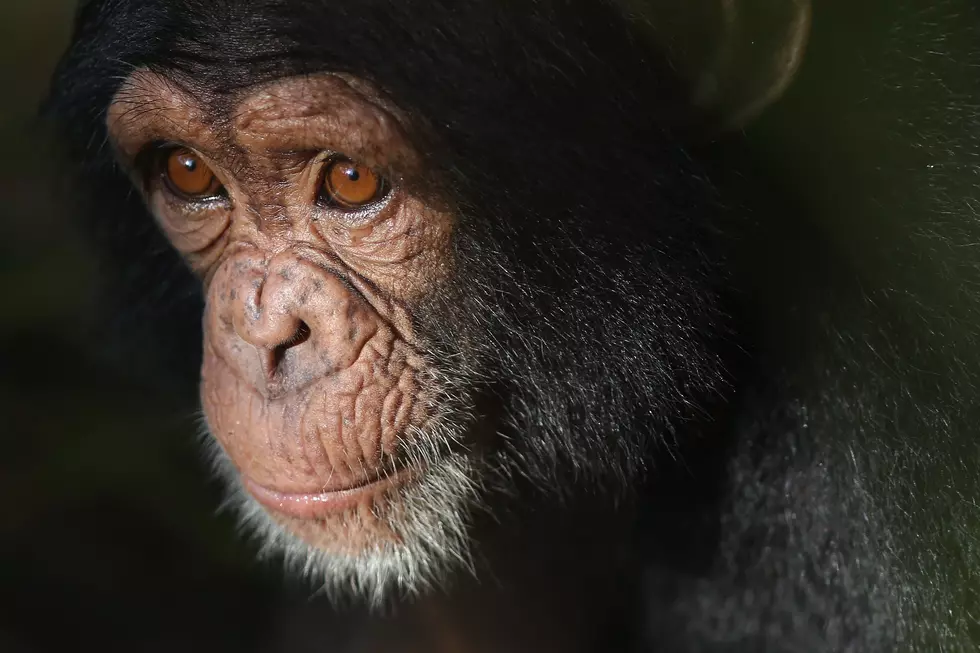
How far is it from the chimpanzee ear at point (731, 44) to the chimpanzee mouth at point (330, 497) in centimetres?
89

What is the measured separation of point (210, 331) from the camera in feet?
6.03

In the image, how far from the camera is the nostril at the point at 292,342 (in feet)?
5.55

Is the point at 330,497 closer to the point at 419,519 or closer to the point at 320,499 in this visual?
the point at 320,499

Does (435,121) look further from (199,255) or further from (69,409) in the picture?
(69,409)

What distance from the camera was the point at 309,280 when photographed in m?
1.69

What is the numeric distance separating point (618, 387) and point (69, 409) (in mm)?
1894

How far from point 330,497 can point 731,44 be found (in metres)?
1.09

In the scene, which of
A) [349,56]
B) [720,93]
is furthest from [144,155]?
[720,93]

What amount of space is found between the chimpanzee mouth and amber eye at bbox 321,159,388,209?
0.54 meters

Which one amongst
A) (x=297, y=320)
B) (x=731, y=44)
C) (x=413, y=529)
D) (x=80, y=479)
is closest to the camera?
(x=731, y=44)

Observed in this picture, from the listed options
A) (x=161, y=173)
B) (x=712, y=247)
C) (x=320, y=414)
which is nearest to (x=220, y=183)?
(x=161, y=173)

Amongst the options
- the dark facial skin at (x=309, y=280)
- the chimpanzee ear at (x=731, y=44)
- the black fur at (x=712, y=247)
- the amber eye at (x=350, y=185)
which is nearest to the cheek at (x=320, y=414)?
the dark facial skin at (x=309, y=280)

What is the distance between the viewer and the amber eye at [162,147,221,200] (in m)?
1.86

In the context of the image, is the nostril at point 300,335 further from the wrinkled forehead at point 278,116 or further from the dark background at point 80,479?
the dark background at point 80,479
